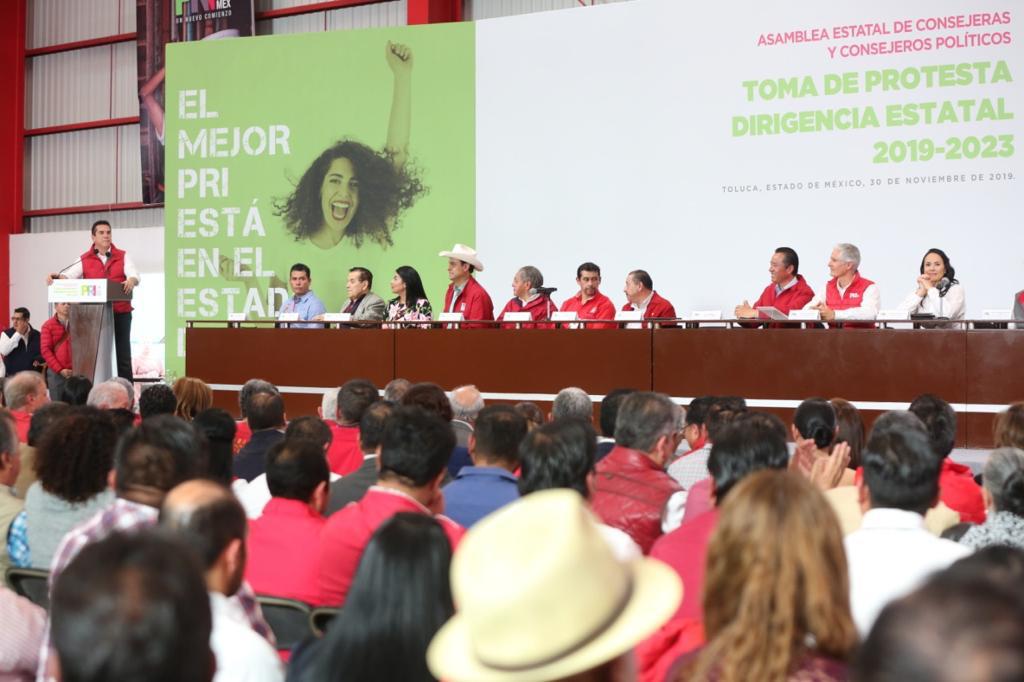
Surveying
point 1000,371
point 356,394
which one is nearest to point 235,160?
point 356,394

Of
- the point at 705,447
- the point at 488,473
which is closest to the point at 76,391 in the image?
the point at 488,473

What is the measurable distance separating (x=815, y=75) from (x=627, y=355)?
3.42 m

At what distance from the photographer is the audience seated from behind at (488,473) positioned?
301cm

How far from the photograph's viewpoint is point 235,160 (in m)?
10.9

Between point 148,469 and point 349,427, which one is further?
point 349,427

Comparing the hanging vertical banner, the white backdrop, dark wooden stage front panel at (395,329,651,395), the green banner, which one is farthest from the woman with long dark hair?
the hanging vertical banner

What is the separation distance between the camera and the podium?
7965mm

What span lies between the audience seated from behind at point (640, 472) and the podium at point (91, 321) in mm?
5777

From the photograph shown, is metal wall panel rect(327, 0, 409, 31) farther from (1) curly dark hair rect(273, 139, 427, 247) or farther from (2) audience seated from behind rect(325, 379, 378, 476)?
(2) audience seated from behind rect(325, 379, 378, 476)

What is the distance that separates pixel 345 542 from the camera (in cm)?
236

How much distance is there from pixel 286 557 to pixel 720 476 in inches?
40.7

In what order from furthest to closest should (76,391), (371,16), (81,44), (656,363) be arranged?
(81,44) → (371,16) → (656,363) → (76,391)

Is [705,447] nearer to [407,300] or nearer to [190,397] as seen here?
[190,397]

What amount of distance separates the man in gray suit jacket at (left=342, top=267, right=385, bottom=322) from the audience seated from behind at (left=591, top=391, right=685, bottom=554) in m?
4.86
